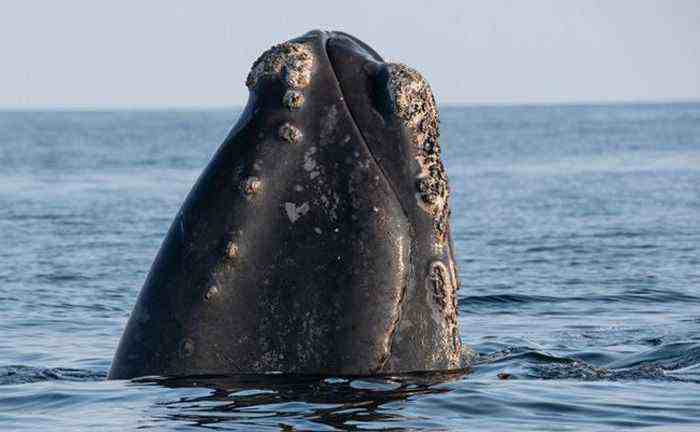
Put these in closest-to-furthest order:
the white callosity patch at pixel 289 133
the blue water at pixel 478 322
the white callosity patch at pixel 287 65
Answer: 1. the white callosity patch at pixel 289 133
2. the white callosity patch at pixel 287 65
3. the blue water at pixel 478 322

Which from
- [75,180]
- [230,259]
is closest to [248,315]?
[230,259]

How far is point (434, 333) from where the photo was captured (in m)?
8.27

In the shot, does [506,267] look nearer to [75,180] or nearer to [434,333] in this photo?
[434,333]

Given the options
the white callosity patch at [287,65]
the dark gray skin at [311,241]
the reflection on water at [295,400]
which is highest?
the white callosity patch at [287,65]

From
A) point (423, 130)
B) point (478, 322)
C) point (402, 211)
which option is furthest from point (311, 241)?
point (478, 322)

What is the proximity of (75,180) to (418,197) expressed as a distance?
38355 mm

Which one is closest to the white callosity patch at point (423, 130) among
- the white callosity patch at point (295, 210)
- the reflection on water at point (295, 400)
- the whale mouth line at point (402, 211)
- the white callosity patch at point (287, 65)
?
the whale mouth line at point (402, 211)

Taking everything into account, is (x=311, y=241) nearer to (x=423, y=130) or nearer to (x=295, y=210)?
(x=295, y=210)

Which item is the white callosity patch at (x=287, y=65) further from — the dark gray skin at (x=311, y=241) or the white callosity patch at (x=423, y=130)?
the white callosity patch at (x=423, y=130)

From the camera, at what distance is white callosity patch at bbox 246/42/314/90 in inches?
323

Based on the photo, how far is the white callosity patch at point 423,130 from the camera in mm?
8133

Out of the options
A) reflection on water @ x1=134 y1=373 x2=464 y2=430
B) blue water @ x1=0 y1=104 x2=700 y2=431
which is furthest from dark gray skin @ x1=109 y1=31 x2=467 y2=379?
blue water @ x1=0 y1=104 x2=700 y2=431

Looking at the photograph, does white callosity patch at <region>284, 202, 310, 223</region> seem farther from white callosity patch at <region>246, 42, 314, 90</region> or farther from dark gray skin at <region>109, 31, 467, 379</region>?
white callosity patch at <region>246, 42, 314, 90</region>

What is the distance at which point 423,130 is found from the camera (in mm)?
8211
